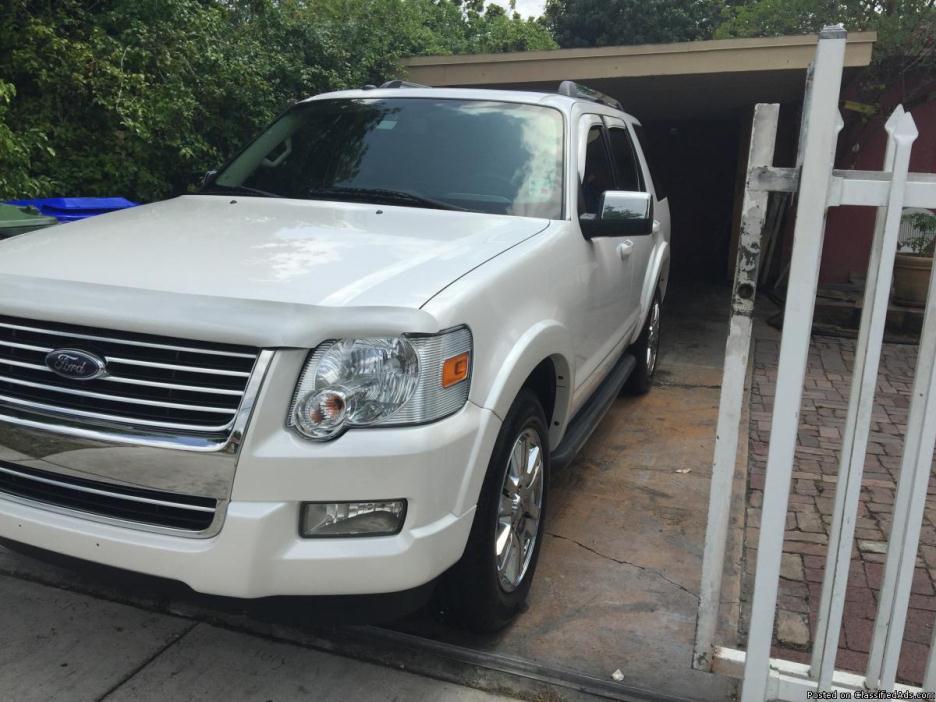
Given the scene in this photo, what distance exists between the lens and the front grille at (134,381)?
2318 millimetres

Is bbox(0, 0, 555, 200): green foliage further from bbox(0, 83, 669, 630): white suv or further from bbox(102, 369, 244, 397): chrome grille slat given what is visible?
bbox(102, 369, 244, 397): chrome grille slat

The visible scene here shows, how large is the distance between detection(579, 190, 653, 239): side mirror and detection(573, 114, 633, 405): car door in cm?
12

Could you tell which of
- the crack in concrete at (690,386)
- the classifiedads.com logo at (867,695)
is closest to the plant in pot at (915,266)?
the crack in concrete at (690,386)

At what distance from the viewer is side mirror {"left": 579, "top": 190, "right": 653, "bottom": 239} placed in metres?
3.71

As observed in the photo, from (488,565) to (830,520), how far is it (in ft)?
7.07

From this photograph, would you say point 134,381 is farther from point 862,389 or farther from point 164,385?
point 862,389

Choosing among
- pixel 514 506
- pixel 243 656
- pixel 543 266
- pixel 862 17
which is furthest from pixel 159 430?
pixel 862 17

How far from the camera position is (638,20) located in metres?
37.9

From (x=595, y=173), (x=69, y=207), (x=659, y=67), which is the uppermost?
(x=659, y=67)

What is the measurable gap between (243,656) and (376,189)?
6.71 ft

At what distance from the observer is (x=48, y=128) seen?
23.7ft

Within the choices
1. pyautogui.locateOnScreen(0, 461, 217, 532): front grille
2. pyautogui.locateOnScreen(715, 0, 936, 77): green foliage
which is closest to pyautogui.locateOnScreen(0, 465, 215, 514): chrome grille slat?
pyautogui.locateOnScreen(0, 461, 217, 532): front grille

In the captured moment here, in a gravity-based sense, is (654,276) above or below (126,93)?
below

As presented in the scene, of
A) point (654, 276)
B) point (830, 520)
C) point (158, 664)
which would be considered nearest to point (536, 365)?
point (158, 664)
